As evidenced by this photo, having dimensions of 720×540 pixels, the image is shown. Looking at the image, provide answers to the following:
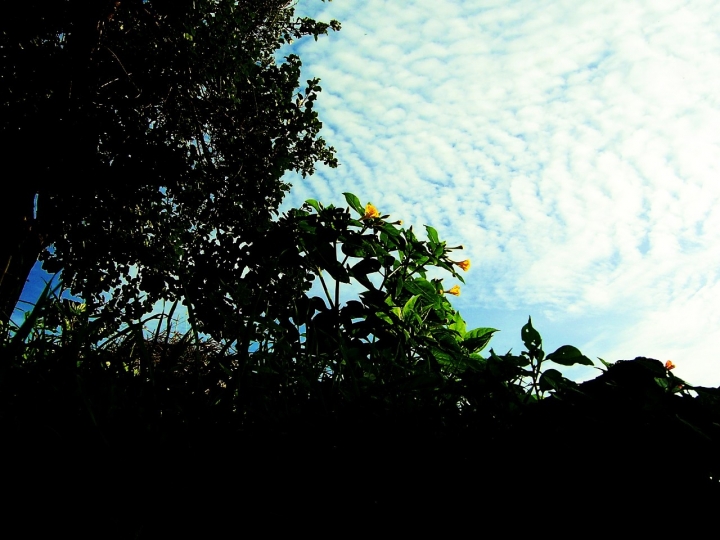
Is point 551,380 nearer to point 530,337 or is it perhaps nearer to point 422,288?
point 530,337

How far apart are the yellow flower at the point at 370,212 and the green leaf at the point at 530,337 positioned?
1.33 m

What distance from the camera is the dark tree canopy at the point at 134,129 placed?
4230 millimetres

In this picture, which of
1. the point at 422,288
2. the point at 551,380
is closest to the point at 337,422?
the point at 551,380

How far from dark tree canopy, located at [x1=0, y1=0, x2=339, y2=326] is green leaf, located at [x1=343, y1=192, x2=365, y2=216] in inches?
56.0

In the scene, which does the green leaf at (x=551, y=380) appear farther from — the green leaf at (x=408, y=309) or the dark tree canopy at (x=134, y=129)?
the dark tree canopy at (x=134, y=129)

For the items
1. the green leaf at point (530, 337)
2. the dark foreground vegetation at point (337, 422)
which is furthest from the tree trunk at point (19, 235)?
the green leaf at point (530, 337)

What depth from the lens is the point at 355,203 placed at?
269cm

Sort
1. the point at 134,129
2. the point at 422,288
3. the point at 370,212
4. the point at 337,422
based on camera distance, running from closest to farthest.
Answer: the point at 337,422
the point at 422,288
the point at 370,212
the point at 134,129

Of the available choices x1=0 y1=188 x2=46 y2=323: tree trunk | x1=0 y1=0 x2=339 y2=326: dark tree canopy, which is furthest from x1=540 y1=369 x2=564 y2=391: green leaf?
x1=0 y1=188 x2=46 y2=323: tree trunk

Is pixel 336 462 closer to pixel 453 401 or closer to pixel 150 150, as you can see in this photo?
pixel 453 401

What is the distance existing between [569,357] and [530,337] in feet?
0.47

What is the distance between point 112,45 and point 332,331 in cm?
505

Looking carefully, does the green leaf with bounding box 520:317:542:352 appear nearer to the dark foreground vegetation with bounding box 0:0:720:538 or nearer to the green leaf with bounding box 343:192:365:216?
the dark foreground vegetation with bounding box 0:0:720:538

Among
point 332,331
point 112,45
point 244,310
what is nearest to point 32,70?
point 112,45
